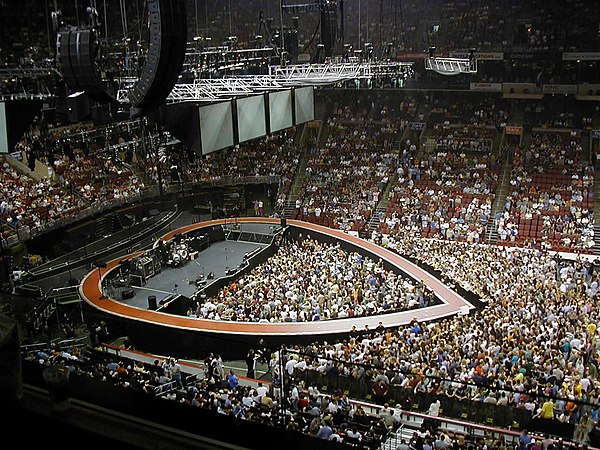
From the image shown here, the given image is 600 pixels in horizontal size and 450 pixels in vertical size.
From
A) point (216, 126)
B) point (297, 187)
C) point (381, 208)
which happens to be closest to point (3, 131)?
point (216, 126)

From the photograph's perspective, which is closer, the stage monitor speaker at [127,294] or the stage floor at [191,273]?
the stage monitor speaker at [127,294]

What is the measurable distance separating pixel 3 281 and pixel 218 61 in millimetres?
8272

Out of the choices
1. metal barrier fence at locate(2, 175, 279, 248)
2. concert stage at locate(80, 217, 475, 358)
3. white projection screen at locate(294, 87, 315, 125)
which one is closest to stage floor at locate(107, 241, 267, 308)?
concert stage at locate(80, 217, 475, 358)

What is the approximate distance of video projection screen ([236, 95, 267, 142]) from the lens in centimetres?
1155

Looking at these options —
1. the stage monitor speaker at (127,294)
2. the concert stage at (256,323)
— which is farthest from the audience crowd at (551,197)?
the stage monitor speaker at (127,294)

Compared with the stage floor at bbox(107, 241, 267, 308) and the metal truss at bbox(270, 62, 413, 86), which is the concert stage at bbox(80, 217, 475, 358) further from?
the metal truss at bbox(270, 62, 413, 86)

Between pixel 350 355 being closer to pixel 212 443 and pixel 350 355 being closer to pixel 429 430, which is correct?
pixel 429 430

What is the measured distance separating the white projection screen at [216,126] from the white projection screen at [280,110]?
1863 millimetres

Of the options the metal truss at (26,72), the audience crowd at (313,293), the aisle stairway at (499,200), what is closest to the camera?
the audience crowd at (313,293)

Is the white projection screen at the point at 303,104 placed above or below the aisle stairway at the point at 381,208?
above

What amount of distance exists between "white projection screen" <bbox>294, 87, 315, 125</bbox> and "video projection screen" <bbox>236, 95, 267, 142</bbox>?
4.98 feet

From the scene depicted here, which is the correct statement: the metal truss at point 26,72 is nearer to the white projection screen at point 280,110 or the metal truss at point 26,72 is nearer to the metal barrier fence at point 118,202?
the metal barrier fence at point 118,202

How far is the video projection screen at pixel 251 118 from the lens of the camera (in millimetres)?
11547

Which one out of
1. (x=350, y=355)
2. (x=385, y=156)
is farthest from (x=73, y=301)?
(x=385, y=156)
